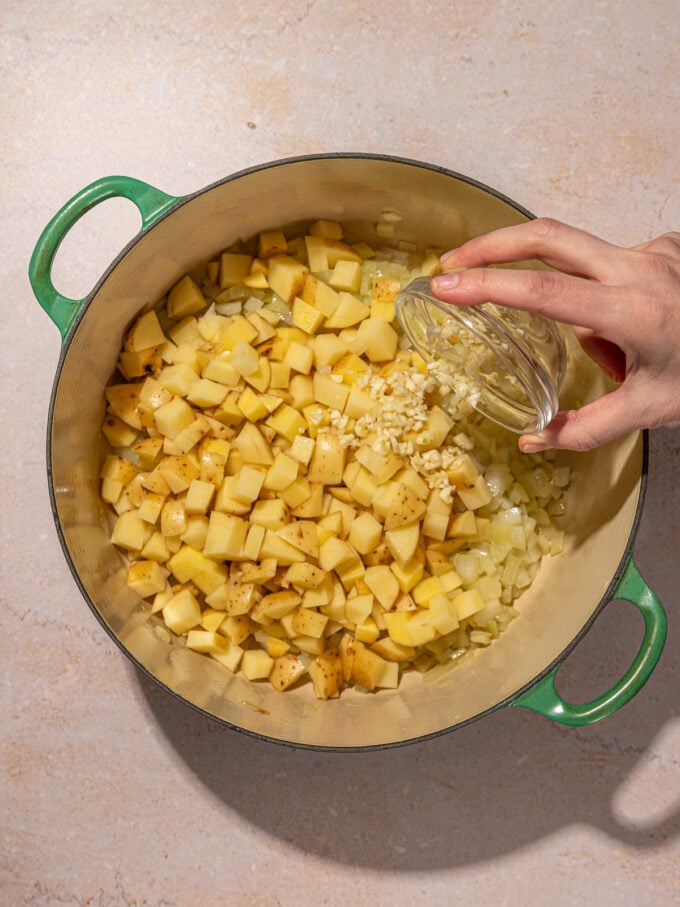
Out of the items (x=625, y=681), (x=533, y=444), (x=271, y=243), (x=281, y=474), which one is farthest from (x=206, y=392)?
(x=625, y=681)

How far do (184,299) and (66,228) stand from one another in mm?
235

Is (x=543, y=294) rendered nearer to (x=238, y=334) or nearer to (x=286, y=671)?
(x=238, y=334)

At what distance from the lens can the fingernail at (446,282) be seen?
0.87 meters

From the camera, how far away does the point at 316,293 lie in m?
1.21

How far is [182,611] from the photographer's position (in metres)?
1.19

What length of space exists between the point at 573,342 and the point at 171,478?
658 mm

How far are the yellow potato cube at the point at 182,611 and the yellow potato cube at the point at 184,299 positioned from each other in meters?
0.45

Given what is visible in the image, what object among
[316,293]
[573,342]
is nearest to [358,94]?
[316,293]

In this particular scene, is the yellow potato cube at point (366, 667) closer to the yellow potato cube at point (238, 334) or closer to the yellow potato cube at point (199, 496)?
the yellow potato cube at point (199, 496)

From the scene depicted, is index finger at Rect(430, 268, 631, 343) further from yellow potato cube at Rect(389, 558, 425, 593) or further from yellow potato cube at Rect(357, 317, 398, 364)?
yellow potato cube at Rect(389, 558, 425, 593)

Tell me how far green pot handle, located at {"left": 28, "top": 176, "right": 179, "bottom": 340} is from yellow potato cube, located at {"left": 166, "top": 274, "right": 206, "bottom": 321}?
179mm

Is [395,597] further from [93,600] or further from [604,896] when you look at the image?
[604,896]

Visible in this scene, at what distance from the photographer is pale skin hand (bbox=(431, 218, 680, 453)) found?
0.86 meters

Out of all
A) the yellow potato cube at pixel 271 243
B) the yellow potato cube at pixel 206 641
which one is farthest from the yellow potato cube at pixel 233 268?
the yellow potato cube at pixel 206 641
